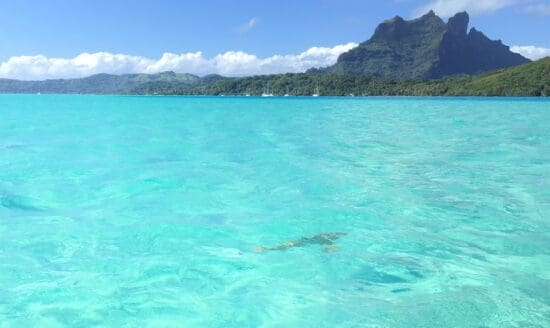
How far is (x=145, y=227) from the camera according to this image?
1275cm

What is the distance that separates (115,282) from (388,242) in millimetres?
6146

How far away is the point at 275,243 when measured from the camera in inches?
447

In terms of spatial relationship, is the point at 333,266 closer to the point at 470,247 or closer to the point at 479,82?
the point at 470,247

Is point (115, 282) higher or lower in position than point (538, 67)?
lower

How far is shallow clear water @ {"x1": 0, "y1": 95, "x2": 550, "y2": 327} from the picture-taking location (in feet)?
25.6

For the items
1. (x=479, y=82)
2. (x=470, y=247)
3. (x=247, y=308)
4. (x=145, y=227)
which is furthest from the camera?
(x=479, y=82)

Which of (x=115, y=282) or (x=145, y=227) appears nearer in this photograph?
(x=115, y=282)

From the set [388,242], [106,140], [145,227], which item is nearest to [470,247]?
[388,242]

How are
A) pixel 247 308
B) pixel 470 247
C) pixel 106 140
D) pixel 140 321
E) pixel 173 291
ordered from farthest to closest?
pixel 106 140
pixel 470 247
pixel 173 291
pixel 247 308
pixel 140 321

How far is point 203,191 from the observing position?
56.6 feet

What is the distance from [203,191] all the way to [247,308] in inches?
378

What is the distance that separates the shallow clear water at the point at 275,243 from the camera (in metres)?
7.82

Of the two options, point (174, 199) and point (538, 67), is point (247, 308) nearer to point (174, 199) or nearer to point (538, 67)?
point (174, 199)

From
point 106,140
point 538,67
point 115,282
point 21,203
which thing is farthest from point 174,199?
point 538,67
